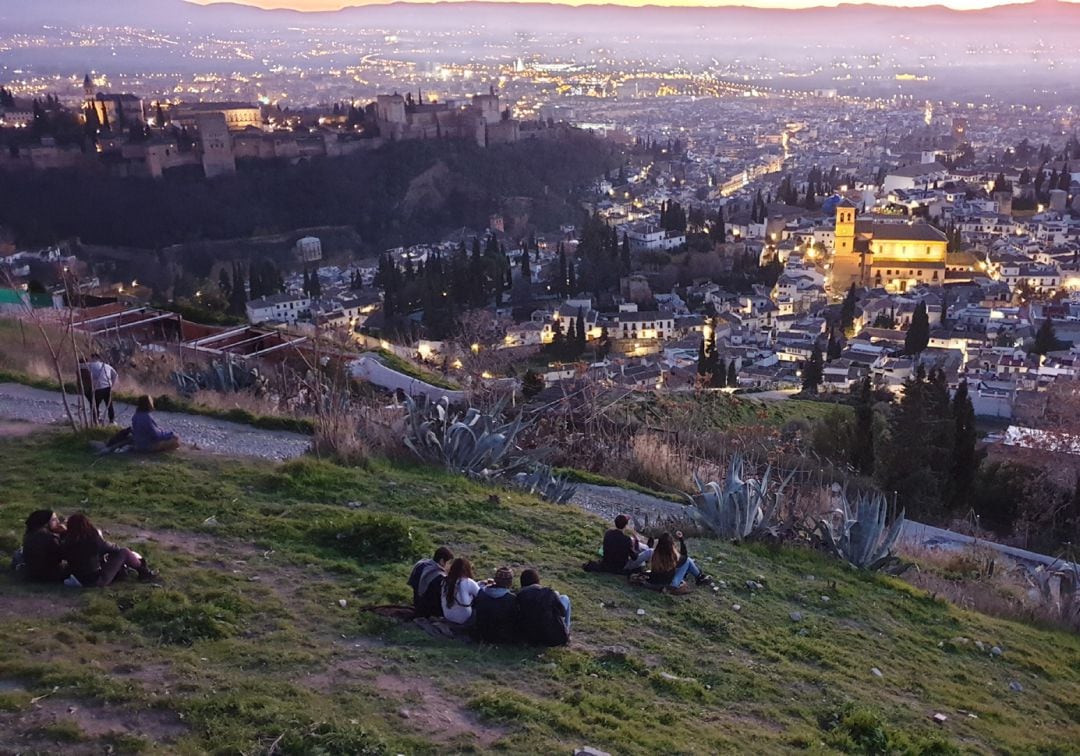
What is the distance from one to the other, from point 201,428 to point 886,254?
3770 cm

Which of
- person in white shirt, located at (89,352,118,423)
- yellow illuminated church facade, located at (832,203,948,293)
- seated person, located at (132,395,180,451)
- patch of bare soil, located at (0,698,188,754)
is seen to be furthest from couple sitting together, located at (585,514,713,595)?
yellow illuminated church facade, located at (832,203,948,293)

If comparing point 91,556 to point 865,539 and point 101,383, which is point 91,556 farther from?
point 865,539

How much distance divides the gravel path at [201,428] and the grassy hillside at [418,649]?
2.91 ft

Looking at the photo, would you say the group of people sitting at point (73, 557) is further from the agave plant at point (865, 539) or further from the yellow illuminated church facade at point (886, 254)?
the yellow illuminated church facade at point (886, 254)

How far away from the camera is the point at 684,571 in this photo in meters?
4.96

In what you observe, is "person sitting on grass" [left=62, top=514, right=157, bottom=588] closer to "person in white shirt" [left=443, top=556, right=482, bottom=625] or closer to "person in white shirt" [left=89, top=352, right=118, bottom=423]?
"person in white shirt" [left=443, top=556, right=482, bottom=625]

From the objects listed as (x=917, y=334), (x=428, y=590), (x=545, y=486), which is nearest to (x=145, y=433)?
(x=545, y=486)

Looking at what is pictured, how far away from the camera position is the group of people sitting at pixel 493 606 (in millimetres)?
3916

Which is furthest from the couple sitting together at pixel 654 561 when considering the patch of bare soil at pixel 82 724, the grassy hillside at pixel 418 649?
the patch of bare soil at pixel 82 724

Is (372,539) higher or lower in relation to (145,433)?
lower

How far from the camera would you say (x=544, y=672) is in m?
3.71

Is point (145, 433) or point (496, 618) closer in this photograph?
point (496, 618)

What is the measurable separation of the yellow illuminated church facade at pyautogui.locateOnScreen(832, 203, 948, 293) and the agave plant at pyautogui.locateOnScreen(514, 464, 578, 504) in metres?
34.6

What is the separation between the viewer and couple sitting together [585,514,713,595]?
4.88m
